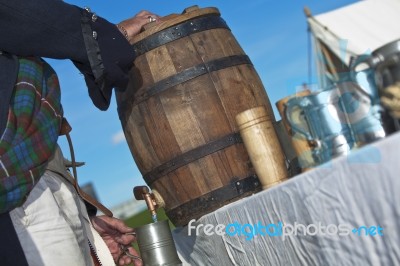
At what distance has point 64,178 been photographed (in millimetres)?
1900

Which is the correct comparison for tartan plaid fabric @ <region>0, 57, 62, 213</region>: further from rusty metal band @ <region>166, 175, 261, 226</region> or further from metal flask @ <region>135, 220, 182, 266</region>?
rusty metal band @ <region>166, 175, 261, 226</region>

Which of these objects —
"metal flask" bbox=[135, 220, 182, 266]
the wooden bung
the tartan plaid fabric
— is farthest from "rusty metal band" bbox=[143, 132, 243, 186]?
the tartan plaid fabric

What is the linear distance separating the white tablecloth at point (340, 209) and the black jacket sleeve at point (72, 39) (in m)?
0.73

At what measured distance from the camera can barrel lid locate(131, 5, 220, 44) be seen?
7.30ft

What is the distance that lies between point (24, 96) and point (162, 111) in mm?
620

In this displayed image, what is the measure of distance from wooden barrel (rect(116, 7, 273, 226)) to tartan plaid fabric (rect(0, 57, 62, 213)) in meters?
0.44

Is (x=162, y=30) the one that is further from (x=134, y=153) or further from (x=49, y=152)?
(x=49, y=152)

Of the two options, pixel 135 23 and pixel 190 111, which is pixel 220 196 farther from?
pixel 135 23

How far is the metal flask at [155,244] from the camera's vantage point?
1.96 m

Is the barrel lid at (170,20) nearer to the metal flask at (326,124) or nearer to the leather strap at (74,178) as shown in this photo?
the leather strap at (74,178)

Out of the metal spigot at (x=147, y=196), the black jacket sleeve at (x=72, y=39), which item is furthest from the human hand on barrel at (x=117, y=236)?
the black jacket sleeve at (x=72, y=39)

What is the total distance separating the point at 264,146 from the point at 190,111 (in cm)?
54

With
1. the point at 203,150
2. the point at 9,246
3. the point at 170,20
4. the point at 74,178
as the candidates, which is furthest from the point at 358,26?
the point at 9,246

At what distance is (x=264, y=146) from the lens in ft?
5.57
